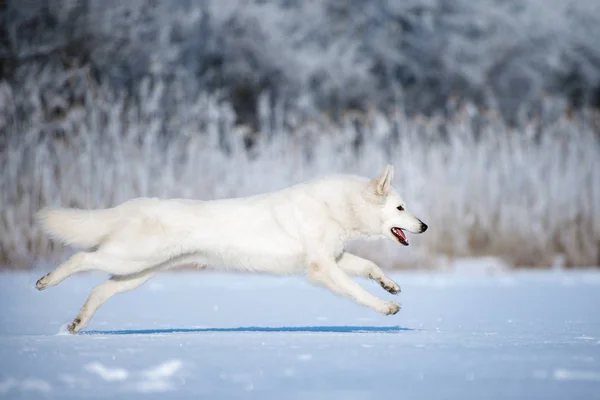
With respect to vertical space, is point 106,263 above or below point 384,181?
below

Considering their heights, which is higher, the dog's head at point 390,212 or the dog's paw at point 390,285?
the dog's head at point 390,212

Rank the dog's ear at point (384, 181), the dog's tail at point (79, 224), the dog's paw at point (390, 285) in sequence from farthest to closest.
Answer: the dog's ear at point (384, 181) → the dog's paw at point (390, 285) → the dog's tail at point (79, 224)

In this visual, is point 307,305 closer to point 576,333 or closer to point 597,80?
point 576,333

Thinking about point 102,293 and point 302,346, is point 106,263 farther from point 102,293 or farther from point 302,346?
point 302,346

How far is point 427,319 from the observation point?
6.06 m

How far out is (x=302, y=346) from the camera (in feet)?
14.6

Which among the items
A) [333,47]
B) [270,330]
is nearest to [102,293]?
[270,330]

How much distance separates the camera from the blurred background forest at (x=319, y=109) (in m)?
10.0

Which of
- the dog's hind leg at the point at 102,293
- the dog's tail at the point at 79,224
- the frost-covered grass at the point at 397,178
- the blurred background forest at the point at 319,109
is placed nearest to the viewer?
the dog's hind leg at the point at 102,293

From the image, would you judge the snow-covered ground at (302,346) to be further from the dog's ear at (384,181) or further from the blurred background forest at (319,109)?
the blurred background forest at (319,109)

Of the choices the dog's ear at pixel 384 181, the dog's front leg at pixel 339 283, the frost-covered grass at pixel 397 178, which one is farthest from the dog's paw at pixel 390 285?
the frost-covered grass at pixel 397 178

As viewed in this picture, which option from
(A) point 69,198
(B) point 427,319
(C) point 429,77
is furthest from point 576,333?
(C) point 429,77

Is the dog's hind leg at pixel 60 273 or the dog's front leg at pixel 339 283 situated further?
the dog's front leg at pixel 339 283

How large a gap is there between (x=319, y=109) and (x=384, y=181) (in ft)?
37.5
